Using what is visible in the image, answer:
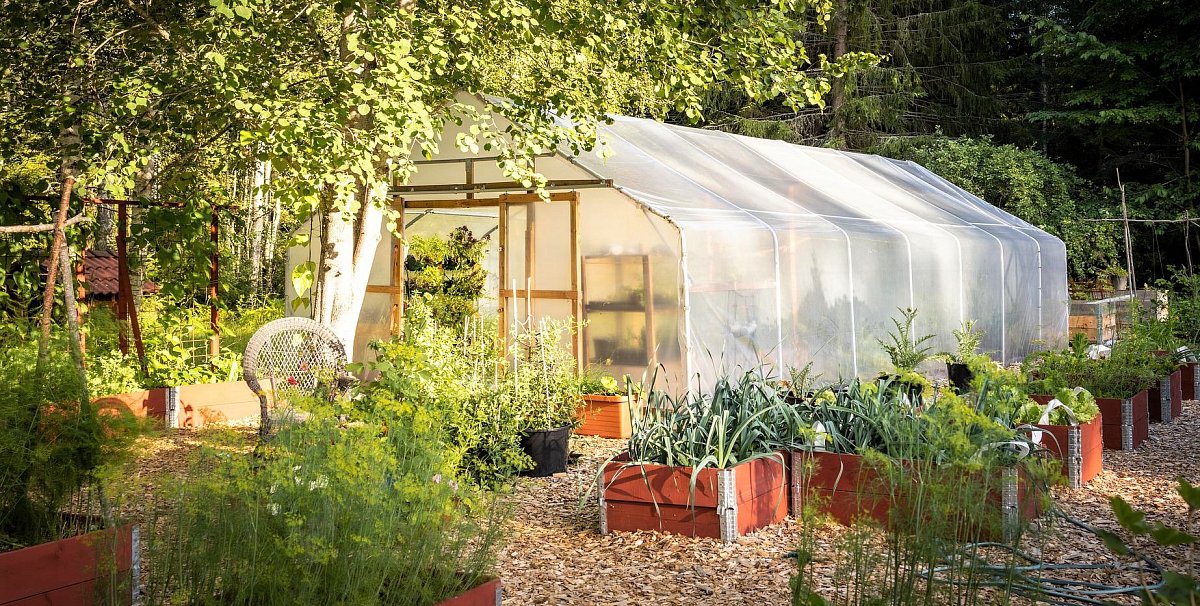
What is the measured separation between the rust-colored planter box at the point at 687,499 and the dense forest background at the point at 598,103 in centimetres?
219

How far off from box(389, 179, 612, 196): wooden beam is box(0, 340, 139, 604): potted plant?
3897 millimetres

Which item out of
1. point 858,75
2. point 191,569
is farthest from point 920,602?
point 858,75

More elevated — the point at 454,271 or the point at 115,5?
the point at 115,5

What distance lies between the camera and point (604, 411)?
22.1 ft

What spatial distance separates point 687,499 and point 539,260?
3869 millimetres

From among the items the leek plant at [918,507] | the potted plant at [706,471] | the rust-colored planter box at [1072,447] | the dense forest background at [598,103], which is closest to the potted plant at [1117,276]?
the dense forest background at [598,103]

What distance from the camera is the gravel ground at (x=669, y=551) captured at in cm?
346

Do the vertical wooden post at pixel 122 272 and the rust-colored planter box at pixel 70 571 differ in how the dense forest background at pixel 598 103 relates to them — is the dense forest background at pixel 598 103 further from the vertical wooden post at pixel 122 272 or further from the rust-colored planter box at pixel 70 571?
the rust-colored planter box at pixel 70 571

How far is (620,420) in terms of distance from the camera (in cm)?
669

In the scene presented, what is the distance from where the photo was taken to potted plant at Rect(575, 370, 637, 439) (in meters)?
6.69

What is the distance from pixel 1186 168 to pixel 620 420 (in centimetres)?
1236

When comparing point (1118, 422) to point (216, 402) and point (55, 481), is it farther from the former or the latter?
point (216, 402)

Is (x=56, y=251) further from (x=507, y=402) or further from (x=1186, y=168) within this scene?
(x=1186, y=168)

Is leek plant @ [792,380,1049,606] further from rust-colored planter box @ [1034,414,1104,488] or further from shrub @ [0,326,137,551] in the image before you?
shrub @ [0,326,137,551]
